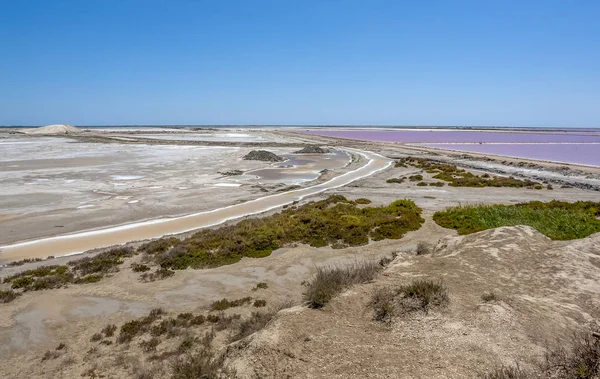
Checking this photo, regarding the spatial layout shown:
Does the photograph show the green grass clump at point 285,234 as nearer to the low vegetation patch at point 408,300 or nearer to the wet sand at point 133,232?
the wet sand at point 133,232

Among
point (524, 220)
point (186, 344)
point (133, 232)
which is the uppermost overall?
point (524, 220)

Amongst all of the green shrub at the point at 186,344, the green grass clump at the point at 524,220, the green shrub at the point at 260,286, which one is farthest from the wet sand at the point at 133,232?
the green grass clump at the point at 524,220

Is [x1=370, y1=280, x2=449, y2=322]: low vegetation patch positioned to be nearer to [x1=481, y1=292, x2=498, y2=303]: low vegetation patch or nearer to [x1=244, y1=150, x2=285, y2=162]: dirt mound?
[x1=481, y1=292, x2=498, y2=303]: low vegetation patch

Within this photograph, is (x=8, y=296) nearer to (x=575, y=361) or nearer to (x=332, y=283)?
(x=332, y=283)

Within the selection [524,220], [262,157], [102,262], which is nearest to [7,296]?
[102,262]

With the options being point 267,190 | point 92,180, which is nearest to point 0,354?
point 267,190

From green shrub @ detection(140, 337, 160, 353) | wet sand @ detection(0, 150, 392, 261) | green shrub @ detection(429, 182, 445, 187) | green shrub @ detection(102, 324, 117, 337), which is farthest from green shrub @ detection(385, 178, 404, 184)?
green shrub @ detection(140, 337, 160, 353)
